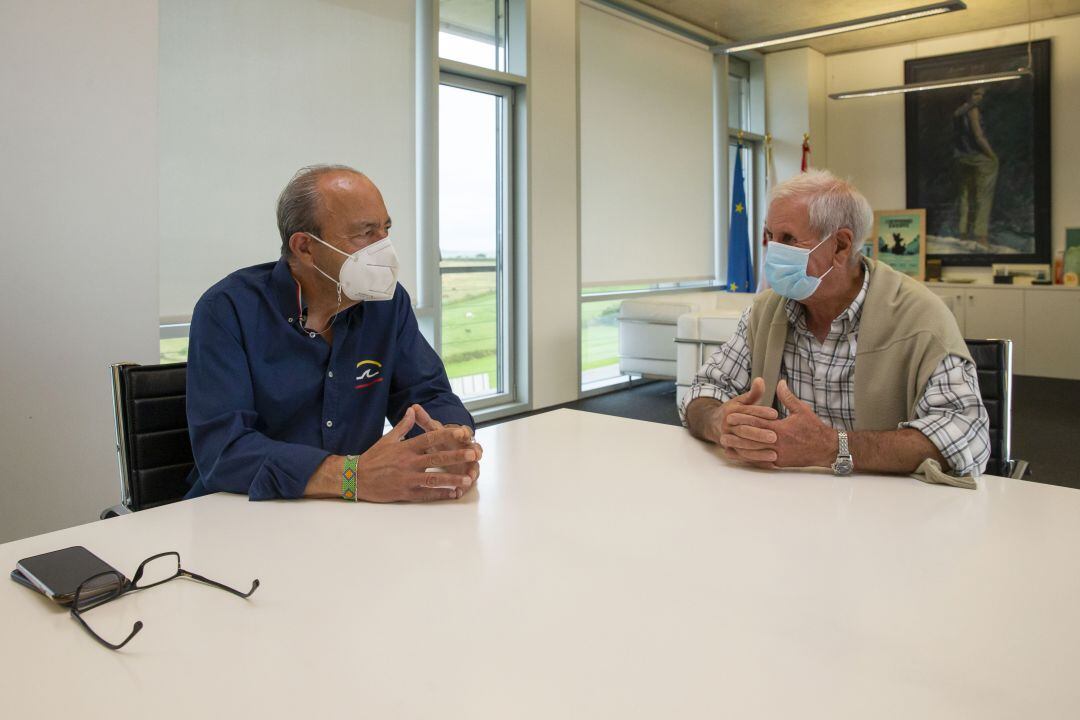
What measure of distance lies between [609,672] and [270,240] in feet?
12.6

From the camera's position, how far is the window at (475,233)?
18.7 feet

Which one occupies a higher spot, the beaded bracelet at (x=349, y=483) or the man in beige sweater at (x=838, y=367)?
the man in beige sweater at (x=838, y=367)

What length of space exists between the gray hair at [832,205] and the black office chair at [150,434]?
1553mm

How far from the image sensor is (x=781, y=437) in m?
1.71

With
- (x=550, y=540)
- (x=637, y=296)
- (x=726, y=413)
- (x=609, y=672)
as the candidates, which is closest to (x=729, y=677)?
(x=609, y=672)

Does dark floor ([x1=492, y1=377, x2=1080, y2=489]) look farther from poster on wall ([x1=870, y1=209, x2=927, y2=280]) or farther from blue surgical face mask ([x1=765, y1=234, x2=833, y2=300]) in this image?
blue surgical face mask ([x1=765, y1=234, x2=833, y2=300])

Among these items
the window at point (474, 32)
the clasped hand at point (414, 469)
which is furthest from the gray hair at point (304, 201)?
the window at point (474, 32)

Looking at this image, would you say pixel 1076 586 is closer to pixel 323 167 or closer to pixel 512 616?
pixel 512 616

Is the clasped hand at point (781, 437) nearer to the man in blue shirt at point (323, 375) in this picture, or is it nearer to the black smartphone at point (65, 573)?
the man in blue shirt at point (323, 375)

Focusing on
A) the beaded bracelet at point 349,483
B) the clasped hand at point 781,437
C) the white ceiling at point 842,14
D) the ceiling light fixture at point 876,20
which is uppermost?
the white ceiling at point 842,14

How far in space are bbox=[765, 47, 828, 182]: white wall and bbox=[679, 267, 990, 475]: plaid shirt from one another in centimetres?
774

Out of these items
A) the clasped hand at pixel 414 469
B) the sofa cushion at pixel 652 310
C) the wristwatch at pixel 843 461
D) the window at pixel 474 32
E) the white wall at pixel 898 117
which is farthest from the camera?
the white wall at pixel 898 117

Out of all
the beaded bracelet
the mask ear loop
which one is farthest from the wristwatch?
the mask ear loop

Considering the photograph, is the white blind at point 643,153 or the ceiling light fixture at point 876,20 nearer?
the ceiling light fixture at point 876,20
